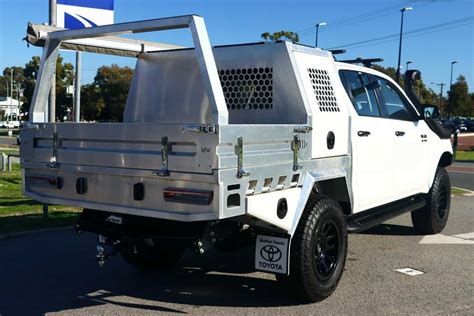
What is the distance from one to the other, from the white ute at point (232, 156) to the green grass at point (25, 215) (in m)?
2.50

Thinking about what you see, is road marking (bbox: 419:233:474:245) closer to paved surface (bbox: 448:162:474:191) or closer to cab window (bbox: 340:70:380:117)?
cab window (bbox: 340:70:380:117)

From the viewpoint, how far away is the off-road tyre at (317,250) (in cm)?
442

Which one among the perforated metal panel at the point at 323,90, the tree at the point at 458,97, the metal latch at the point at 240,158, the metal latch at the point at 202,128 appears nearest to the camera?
the metal latch at the point at 202,128

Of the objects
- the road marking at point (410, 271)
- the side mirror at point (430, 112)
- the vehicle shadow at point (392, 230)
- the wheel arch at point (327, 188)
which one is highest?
the side mirror at point (430, 112)

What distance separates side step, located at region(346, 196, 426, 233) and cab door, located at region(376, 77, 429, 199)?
0.45 feet

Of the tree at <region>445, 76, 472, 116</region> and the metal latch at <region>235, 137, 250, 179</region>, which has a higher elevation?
the tree at <region>445, 76, 472, 116</region>

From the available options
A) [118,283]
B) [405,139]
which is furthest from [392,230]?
[118,283]

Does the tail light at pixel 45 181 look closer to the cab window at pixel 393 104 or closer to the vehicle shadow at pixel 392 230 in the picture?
the cab window at pixel 393 104

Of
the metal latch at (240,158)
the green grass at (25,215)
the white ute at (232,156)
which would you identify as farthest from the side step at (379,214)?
the green grass at (25,215)

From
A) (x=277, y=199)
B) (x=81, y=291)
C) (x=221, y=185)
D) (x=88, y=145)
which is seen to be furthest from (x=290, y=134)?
(x=81, y=291)

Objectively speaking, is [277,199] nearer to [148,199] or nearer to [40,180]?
[148,199]

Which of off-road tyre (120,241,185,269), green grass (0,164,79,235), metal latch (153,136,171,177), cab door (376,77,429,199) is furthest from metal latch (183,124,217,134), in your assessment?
green grass (0,164,79,235)

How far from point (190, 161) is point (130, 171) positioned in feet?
1.92

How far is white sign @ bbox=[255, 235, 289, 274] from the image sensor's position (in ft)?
14.2
